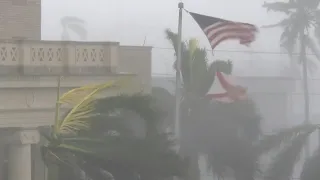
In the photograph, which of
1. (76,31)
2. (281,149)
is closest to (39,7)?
(281,149)

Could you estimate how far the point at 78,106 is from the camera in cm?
1042

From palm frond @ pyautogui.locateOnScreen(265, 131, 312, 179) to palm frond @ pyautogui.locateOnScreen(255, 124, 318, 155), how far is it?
151 millimetres

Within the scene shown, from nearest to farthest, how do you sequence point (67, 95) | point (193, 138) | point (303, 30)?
point (67, 95) → point (193, 138) → point (303, 30)

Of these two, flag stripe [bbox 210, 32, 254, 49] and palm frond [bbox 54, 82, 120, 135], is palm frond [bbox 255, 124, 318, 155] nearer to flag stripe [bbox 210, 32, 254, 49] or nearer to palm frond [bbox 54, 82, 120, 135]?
Answer: flag stripe [bbox 210, 32, 254, 49]

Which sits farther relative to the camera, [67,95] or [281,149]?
[281,149]

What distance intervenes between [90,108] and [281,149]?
993cm

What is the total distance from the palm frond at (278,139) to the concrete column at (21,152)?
915 centimetres

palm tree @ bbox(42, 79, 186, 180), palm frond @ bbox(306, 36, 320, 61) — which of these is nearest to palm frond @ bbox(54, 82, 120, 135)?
palm tree @ bbox(42, 79, 186, 180)

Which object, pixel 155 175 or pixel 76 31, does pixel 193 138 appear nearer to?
pixel 155 175

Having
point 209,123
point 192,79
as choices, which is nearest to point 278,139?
point 209,123

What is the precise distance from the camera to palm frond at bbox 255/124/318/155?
19016mm

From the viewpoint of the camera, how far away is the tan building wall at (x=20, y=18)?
14.0m

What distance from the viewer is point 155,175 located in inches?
434

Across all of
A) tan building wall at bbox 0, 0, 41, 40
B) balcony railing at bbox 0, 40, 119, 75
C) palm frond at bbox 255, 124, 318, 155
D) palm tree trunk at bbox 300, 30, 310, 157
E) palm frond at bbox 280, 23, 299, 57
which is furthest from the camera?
palm frond at bbox 280, 23, 299, 57
